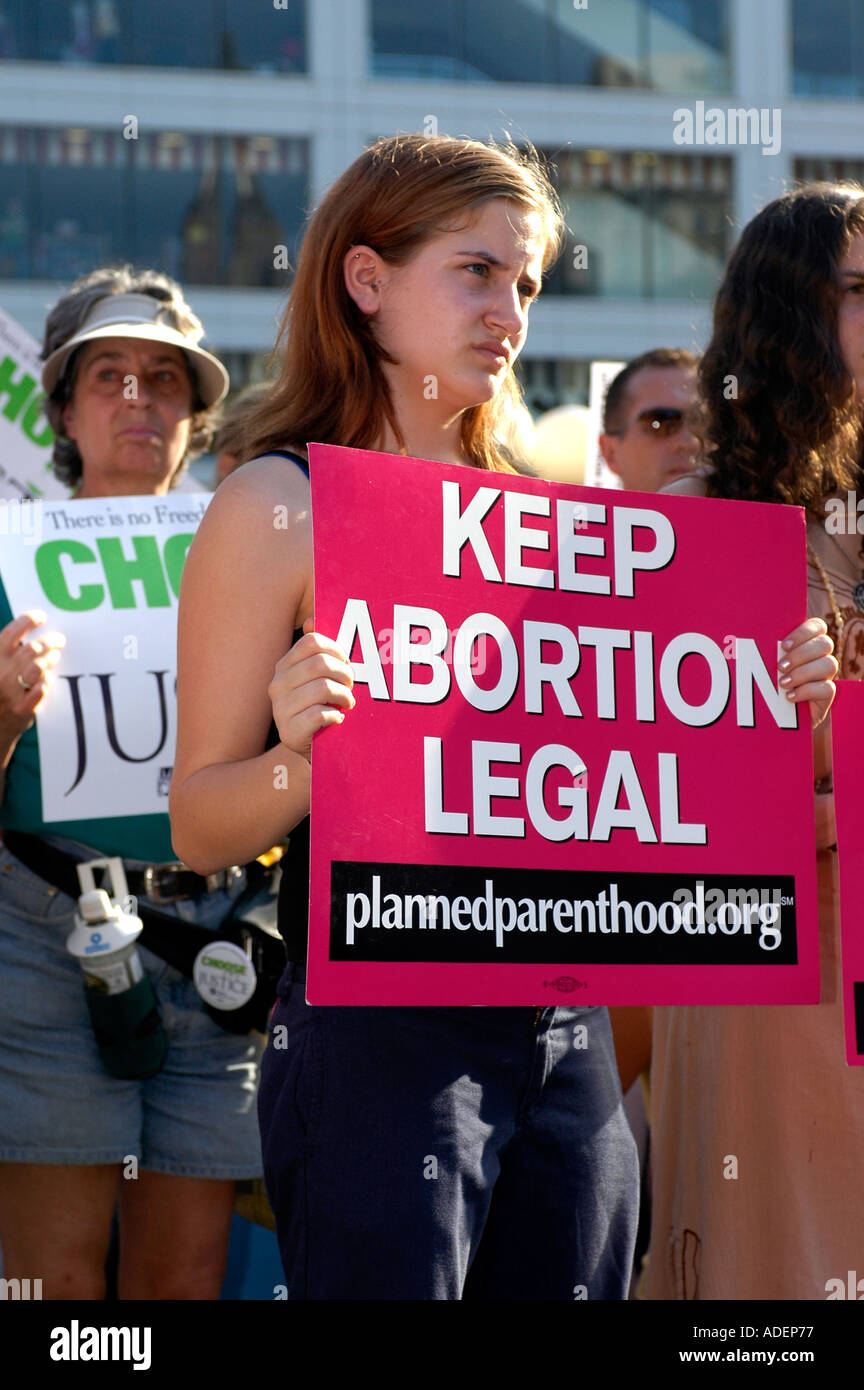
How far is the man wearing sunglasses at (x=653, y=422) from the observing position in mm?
3998

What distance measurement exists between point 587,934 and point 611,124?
72.2 ft

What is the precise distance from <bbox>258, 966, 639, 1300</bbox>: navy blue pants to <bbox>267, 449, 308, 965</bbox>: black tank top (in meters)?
0.04

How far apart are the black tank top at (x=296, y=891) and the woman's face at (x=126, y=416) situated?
4.08 feet

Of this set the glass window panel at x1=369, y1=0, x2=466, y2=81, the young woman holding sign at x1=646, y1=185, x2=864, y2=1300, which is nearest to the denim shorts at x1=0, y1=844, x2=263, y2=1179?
the young woman holding sign at x1=646, y1=185, x2=864, y2=1300

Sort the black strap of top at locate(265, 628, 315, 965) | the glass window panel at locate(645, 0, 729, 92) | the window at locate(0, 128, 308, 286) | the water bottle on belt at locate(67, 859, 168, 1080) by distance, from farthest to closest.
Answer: the glass window panel at locate(645, 0, 729, 92), the window at locate(0, 128, 308, 286), the water bottle on belt at locate(67, 859, 168, 1080), the black strap of top at locate(265, 628, 315, 965)

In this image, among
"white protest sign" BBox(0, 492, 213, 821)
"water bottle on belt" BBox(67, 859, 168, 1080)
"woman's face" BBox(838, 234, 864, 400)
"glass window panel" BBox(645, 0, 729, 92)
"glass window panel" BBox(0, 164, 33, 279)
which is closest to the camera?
"woman's face" BBox(838, 234, 864, 400)

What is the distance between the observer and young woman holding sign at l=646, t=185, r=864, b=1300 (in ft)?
7.10

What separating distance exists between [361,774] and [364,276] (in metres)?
0.69

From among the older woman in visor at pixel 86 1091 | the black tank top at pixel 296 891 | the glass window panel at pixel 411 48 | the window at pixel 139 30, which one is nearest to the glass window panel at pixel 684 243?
the glass window panel at pixel 411 48

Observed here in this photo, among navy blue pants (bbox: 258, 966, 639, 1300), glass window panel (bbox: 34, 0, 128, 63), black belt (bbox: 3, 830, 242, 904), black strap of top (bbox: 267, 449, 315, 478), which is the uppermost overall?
glass window panel (bbox: 34, 0, 128, 63)

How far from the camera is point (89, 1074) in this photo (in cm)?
263

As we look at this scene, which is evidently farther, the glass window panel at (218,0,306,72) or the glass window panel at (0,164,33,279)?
the glass window panel at (218,0,306,72)

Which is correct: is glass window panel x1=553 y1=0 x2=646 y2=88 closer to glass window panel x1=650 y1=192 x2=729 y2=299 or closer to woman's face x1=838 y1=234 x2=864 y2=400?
glass window panel x1=650 y1=192 x2=729 y2=299
